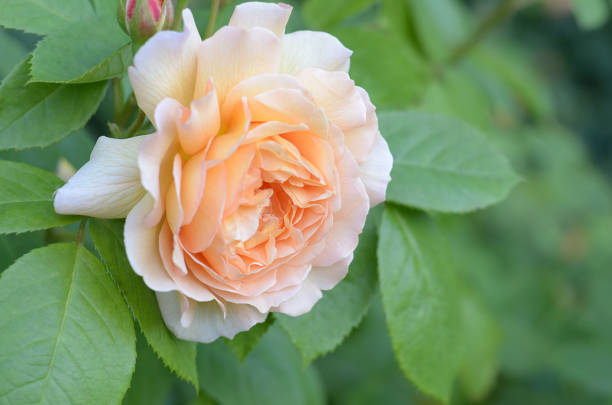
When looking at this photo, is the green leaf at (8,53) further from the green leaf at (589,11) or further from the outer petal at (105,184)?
the green leaf at (589,11)

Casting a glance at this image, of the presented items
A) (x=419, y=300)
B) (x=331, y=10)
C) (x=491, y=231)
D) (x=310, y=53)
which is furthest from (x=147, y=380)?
(x=491, y=231)

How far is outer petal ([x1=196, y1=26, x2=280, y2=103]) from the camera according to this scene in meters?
0.89

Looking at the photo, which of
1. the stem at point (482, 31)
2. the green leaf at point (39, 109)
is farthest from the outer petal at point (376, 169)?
the stem at point (482, 31)

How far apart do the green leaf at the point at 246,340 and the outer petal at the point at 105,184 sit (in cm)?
32

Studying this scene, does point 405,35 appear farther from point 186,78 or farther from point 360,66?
point 186,78

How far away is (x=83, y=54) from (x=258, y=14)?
309 mm

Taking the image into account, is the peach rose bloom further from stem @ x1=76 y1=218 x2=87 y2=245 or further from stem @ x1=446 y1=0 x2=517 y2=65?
stem @ x1=446 y1=0 x2=517 y2=65

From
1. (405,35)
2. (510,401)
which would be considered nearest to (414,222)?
(405,35)

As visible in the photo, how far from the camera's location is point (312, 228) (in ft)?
3.11

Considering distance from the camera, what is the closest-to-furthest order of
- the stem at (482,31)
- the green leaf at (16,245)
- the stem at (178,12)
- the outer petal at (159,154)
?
the outer petal at (159,154)
the stem at (178,12)
the green leaf at (16,245)
the stem at (482,31)

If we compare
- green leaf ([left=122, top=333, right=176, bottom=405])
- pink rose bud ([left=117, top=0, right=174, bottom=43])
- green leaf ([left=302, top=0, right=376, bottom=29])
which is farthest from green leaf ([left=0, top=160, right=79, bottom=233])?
green leaf ([left=302, top=0, right=376, bottom=29])

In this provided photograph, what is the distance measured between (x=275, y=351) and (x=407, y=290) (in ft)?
2.30

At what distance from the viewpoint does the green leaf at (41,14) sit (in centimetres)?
106

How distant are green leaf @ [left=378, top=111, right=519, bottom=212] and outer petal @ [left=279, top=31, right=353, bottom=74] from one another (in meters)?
0.40
